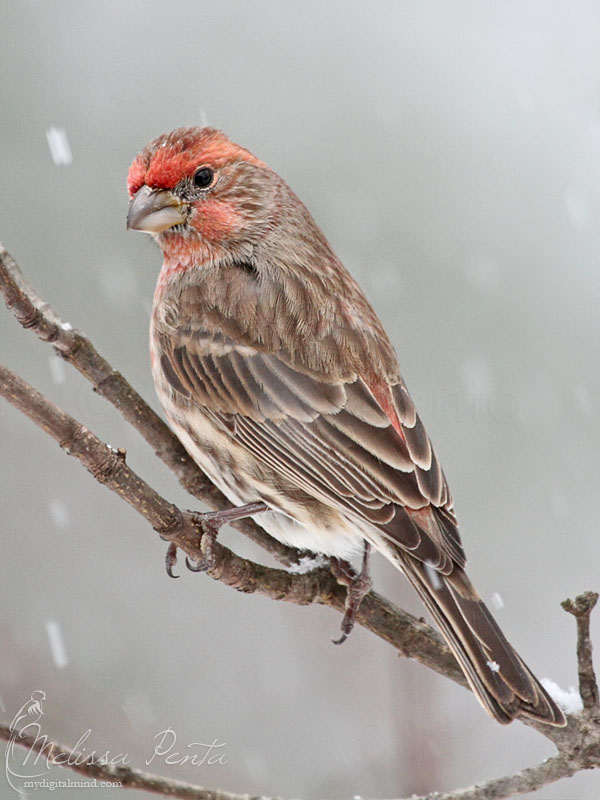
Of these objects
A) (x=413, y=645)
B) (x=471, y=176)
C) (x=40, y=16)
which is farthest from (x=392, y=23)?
(x=413, y=645)

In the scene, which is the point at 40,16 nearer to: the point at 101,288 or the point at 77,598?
the point at 101,288

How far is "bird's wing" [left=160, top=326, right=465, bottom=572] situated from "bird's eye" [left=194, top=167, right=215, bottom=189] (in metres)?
0.73

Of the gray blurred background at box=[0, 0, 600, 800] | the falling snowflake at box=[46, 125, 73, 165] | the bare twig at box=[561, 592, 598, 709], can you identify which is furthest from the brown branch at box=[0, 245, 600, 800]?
the falling snowflake at box=[46, 125, 73, 165]

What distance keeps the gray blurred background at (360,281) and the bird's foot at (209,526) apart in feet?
5.37

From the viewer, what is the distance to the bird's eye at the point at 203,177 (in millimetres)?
4793

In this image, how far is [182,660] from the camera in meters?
6.75

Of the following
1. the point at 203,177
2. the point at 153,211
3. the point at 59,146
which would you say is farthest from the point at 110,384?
the point at 59,146

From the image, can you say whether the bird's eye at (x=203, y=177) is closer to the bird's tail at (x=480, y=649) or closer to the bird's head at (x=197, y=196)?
the bird's head at (x=197, y=196)

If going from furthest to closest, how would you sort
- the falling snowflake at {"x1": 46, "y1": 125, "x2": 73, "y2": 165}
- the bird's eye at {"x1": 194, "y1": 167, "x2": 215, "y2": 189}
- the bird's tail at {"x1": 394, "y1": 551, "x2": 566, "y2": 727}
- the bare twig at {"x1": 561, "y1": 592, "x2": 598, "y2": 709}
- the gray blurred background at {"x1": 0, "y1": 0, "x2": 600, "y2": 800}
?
the falling snowflake at {"x1": 46, "y1": 125, "x2": 73, "y2": 165}
the gray blurred background at {"x1": 0, "y1": 0, "x2": 600, "y2": 800}
the bird's eye at {"x1": 194, "y1": 167, "x2": 215, "y2": 189}
the bird's tail at {"x1": 394, "y1": 551, "x2": 566, "y2": 727}
the bare twig at {"x1": 561, "y1": 592, "x2": 598, "y2": 709}

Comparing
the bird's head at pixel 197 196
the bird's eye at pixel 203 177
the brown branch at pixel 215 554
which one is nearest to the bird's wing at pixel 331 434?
the brown branch at pixel 215 554

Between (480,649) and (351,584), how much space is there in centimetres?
65

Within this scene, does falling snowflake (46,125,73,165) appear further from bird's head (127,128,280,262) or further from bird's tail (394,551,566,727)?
bird's tail (394,551,566,727)

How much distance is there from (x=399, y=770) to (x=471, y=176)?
4968mm

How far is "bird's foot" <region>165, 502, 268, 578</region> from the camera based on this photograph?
12.1 ft
